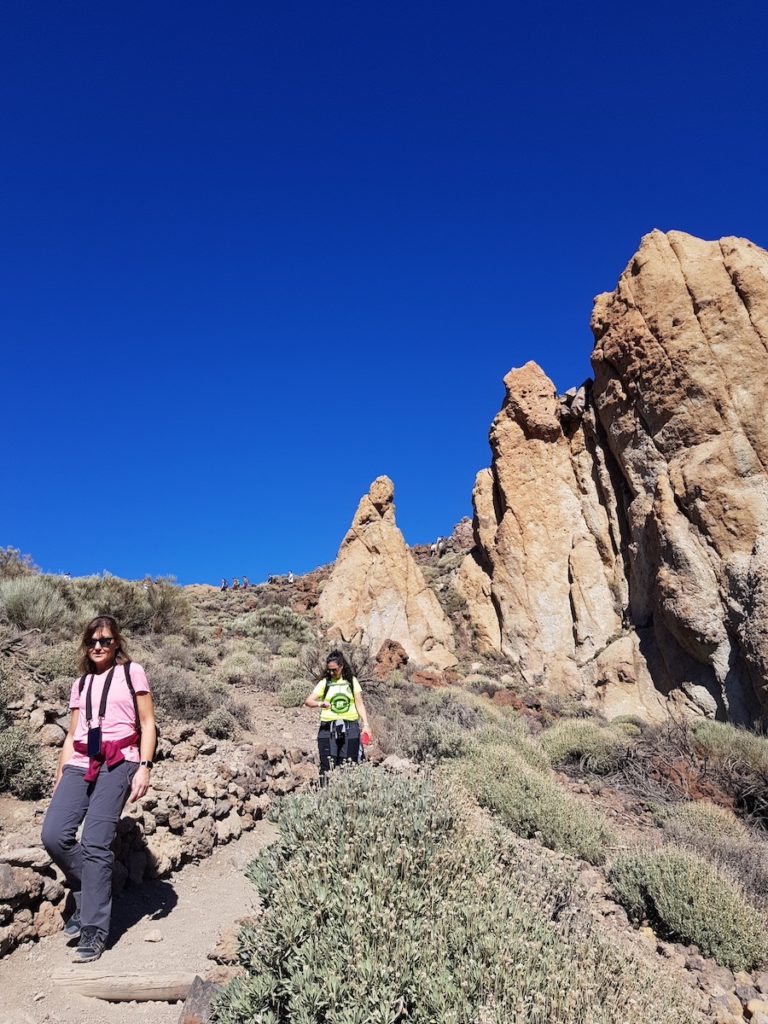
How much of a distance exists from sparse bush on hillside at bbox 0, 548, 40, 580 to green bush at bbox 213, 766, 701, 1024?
41.3 ft

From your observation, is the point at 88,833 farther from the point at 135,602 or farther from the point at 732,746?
the point at 135,602

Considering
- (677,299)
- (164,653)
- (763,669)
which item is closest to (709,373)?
(677,299)

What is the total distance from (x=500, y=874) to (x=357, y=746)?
271 cm

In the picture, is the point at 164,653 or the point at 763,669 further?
the point at 763,669

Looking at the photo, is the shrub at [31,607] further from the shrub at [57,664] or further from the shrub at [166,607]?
the shrub at [166,607]

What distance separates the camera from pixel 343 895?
286cm

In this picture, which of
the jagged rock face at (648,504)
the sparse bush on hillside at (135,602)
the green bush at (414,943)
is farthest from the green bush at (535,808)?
the sparse bush on hillside at (135,602)

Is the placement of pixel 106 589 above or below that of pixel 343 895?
above

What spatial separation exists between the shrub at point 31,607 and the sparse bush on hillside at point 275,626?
675cm

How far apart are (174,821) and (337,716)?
176 cm

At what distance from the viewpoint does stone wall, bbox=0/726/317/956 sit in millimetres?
3576

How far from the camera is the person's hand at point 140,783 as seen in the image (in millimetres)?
3488

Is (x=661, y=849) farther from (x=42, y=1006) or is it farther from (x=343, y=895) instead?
(x=42, y=1006)

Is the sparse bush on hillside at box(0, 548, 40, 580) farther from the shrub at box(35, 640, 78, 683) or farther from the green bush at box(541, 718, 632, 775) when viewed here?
the green bush at box(541, 718, 632, 775)
